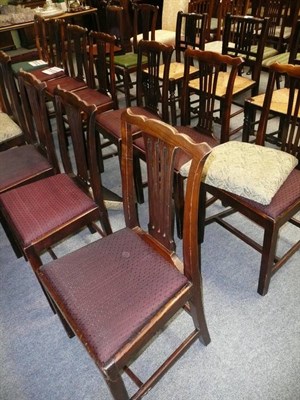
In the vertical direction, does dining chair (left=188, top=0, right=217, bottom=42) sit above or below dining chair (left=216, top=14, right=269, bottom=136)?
above

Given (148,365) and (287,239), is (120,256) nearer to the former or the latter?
(148,365)

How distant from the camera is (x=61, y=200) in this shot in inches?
57.2

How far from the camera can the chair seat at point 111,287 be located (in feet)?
3.04

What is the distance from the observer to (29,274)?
177cm

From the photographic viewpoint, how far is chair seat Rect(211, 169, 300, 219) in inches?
49.9

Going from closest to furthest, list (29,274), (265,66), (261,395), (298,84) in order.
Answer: (261,395) → (298,84) → (29,274) → (265,66)

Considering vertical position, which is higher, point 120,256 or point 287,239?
point 120,256

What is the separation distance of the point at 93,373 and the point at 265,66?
267cm

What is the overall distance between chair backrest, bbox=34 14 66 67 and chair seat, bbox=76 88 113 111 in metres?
0.73

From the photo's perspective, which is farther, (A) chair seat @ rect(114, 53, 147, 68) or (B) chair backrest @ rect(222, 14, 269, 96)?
(A) chair seat @ rect(114, 53, 147, 68)

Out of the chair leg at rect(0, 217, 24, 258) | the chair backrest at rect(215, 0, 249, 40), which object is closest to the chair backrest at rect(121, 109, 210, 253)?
the chair leg at rect(0, 217, 24, 258)

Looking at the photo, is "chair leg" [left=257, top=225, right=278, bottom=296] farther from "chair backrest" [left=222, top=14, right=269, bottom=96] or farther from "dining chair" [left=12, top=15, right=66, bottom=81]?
"dining chair" [left=12, top=15, right=66, bottom=81]

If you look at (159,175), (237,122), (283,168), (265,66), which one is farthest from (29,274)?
(265,66)

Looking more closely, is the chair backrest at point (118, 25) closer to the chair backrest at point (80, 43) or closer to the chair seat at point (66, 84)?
the chair backrest at point (80, 43)
